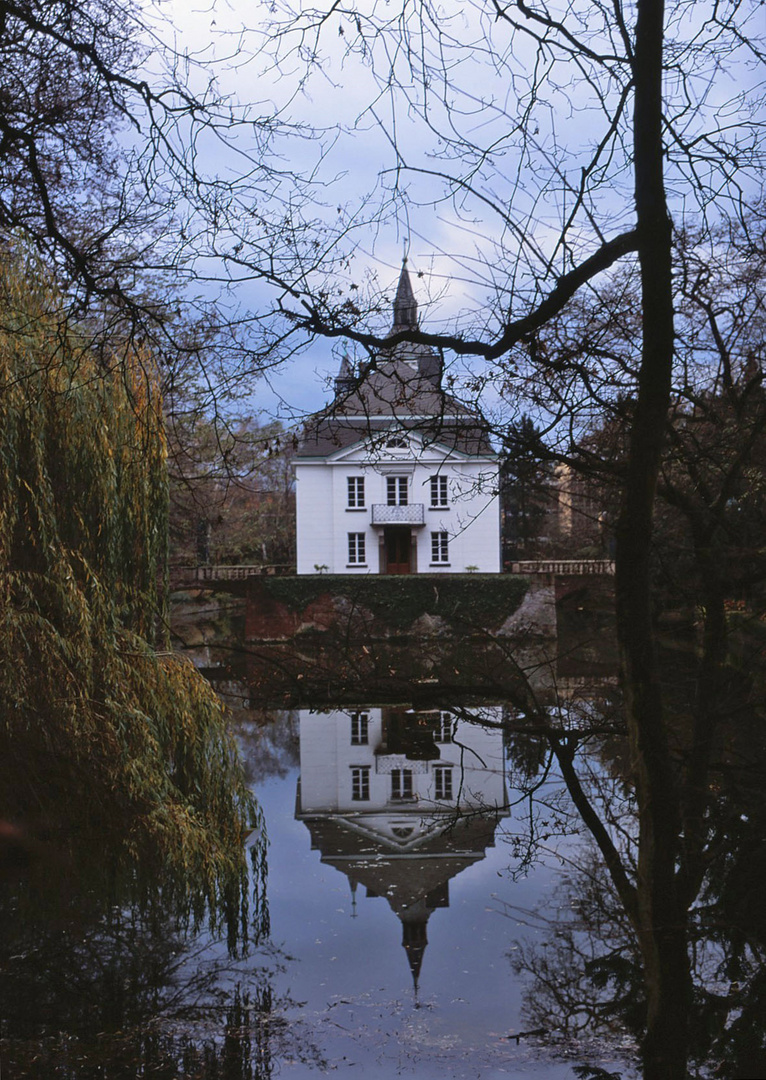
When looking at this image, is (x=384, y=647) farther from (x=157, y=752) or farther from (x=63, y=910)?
(x=63, y=910)

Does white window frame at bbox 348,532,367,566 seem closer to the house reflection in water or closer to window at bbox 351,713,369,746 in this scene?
window at bbox 351,713,369,746

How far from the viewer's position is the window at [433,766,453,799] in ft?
36.4

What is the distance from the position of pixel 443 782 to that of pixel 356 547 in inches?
709

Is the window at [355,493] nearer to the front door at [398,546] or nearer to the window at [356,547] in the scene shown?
the window at [356,547]

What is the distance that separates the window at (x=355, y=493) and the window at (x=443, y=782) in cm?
1675

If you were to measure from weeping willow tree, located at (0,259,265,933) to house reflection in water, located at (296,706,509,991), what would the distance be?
1229 mm

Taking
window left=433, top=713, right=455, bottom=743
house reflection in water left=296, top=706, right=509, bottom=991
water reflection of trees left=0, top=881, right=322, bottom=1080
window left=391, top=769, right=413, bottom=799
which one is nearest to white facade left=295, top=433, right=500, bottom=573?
house reflection in water left=296, top=706, right=509, bottom=991

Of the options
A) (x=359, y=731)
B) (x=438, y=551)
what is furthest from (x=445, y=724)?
(x=438, y=551)

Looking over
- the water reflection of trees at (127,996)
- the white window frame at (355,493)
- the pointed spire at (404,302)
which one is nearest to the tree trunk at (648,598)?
the pointed spire at (404,302)

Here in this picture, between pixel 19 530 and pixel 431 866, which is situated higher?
pixel 19 530

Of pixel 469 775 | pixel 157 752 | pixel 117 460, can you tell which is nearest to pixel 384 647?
pixel 157 752

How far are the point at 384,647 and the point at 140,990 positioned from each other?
2797 mm

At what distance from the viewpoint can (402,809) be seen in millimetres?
10781

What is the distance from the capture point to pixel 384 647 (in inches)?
198
